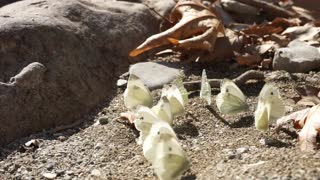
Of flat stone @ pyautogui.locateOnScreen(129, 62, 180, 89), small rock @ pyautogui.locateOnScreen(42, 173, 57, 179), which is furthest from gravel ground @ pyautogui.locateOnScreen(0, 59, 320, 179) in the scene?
flat stone @ pyautogui.locateOnScreen(129, 62, 180, 89)

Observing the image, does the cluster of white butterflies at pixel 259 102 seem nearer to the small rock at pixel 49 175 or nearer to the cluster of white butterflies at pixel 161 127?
the cluster of white butterflies at pixel 161 127

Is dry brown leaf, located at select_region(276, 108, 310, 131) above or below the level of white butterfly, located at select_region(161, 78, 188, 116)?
above

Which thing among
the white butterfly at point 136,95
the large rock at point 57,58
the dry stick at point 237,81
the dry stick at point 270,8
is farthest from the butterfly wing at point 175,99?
the dry stick at point 270,8

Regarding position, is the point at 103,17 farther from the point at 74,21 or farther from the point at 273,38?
the point at 273,38

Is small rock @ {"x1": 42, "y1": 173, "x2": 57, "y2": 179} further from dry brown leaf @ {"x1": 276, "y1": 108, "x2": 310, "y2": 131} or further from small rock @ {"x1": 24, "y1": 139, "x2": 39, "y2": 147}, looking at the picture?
dry brown leaf @ {"x1": 276, "y1": 108, "x2": 310, "y2": 131}

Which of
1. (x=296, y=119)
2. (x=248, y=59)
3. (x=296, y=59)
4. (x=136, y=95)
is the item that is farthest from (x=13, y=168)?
(x=296, y=59)

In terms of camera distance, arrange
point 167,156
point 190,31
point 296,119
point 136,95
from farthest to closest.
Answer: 1. point 190,31
2. point 136,95
3. point 296,119
4. point 167,156

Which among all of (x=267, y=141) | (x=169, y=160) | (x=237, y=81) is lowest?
(x=237, y=81)

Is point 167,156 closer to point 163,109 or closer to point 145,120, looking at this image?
point 145,120
